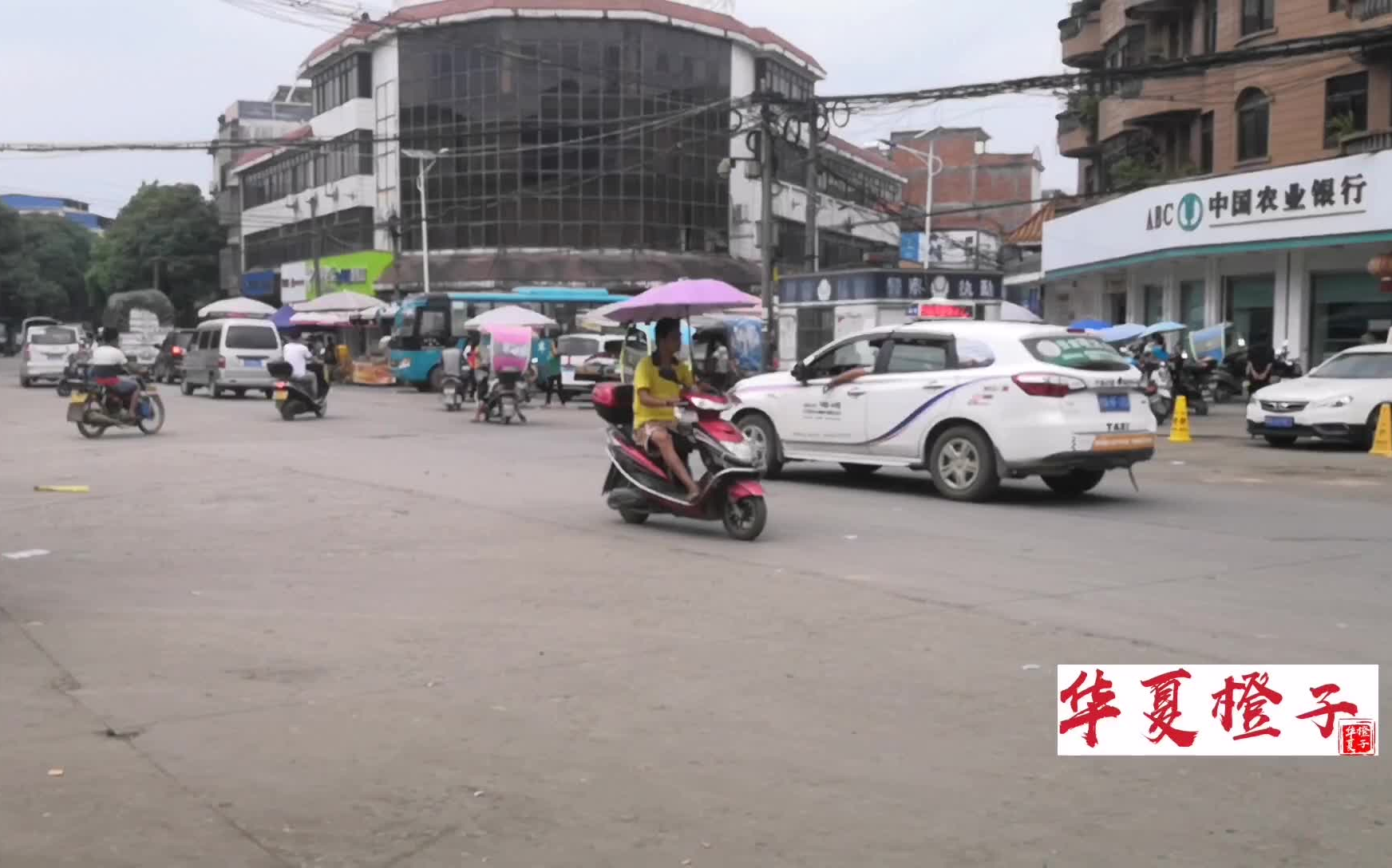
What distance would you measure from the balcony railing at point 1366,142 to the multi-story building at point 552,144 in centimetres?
2681

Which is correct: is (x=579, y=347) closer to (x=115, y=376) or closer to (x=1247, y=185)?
(x=115, y=376)

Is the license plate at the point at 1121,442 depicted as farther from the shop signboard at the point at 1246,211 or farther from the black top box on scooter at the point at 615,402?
the shop signboard at the point at 1246,211

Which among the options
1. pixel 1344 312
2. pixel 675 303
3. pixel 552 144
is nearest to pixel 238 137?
pixel 552 144

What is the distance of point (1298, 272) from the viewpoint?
30484mm

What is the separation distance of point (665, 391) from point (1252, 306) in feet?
84.2

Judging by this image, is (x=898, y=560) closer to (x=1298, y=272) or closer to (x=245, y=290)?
(x=1298, y=272)

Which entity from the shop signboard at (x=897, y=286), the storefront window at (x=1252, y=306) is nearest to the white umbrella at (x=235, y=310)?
the shop signboard at (x=897, y=286)

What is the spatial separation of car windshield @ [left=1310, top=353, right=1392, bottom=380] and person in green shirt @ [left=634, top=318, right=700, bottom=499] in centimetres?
1323

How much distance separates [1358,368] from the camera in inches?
789

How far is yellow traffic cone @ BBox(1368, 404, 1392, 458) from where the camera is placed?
18.6 meters

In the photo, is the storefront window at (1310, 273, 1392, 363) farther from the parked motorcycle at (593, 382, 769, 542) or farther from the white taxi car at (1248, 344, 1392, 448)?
the parked motorcycle at (593, 382, 769, 542)

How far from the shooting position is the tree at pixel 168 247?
80.2 meters

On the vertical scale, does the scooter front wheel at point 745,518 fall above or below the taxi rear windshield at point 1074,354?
below

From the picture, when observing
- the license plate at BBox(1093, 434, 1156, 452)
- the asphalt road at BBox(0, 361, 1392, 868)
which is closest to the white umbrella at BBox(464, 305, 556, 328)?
the asphalt road at BBox(0, 361, 1392, 868)
